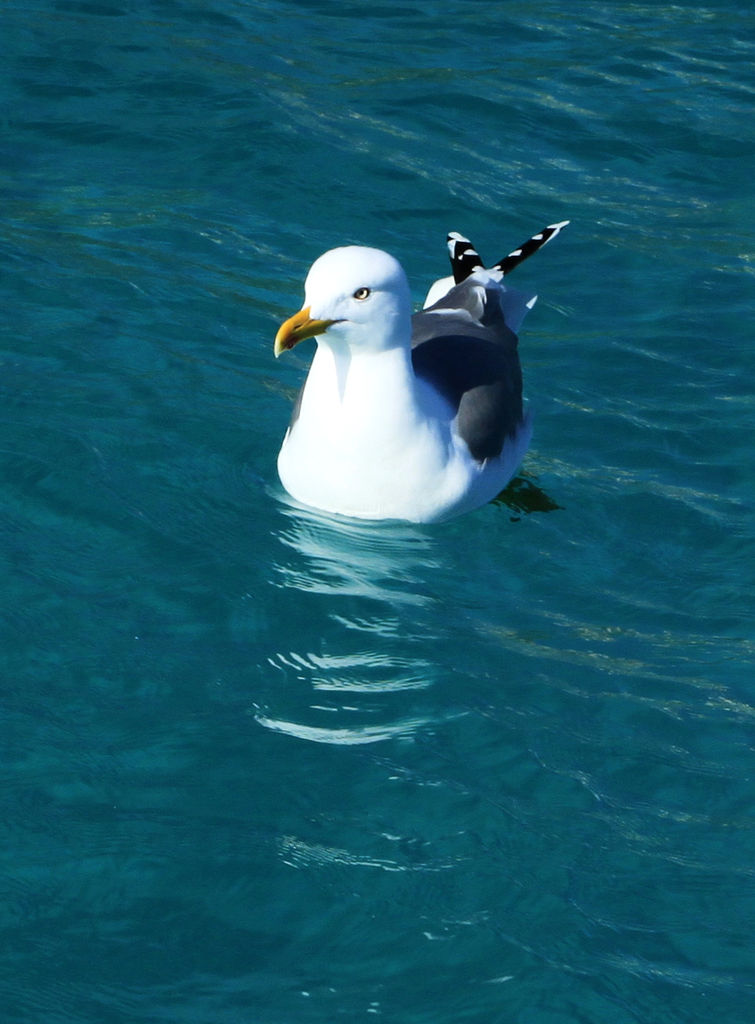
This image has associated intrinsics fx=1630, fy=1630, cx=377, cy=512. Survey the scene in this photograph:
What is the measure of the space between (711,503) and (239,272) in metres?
2.95

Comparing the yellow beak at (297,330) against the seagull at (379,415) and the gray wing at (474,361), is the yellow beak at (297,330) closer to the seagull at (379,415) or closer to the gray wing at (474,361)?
the seagull at (379,415)

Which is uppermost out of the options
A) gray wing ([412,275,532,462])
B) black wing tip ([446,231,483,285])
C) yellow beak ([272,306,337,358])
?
yellow beak ([272,306,337,358])

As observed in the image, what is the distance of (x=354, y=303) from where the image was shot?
19.8 ft

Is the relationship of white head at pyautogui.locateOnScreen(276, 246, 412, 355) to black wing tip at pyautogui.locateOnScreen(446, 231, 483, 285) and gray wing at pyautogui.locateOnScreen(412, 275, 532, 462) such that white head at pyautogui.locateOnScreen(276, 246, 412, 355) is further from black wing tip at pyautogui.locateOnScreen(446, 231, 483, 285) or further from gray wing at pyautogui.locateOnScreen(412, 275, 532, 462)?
black wing tip at pyautogui.locateOnScreen(446, 231, 483, 285)

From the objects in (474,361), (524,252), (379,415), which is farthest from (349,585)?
(524,252)

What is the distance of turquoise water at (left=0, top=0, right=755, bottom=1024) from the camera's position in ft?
13.4

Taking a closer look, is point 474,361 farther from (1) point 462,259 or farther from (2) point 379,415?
(1) point 462,259

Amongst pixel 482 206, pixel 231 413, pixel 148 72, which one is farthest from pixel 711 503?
pixel 148 72

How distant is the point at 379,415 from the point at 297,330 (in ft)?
1.84

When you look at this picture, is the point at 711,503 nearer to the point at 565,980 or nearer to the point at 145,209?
the point at 565,980

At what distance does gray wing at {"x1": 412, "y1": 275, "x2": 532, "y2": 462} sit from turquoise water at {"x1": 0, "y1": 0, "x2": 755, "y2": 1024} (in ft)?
1.19

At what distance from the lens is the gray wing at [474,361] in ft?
21.8

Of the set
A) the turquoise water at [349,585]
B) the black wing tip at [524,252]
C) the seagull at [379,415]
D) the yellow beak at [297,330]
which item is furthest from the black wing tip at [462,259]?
the yellow beak at [297,330]

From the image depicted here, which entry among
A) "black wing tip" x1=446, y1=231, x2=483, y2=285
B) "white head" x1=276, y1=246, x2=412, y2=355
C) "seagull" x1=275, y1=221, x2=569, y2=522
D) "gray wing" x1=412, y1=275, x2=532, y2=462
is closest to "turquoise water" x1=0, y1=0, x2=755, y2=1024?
"seagull" x1=275, y1=221, x2=569, y2=522
